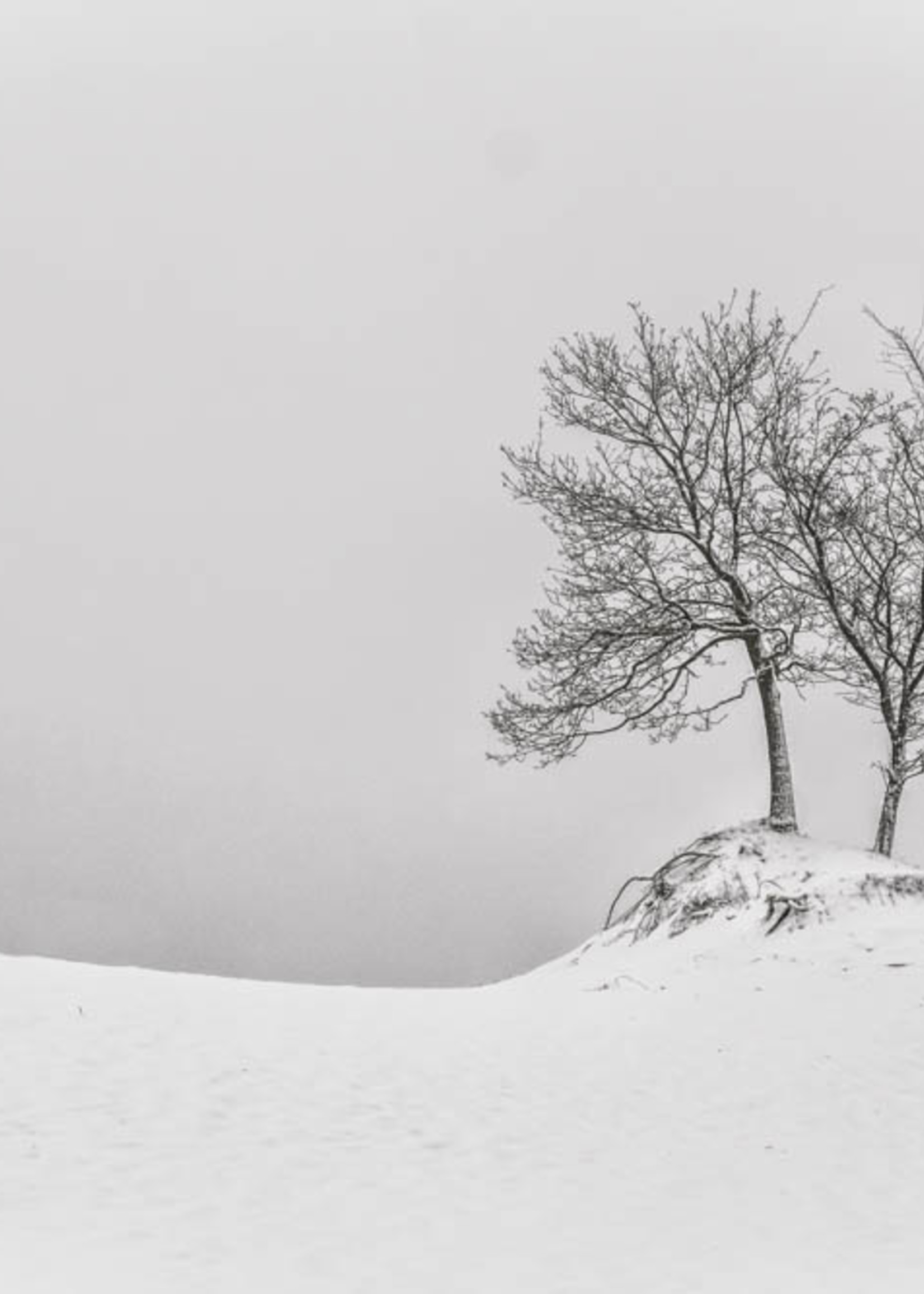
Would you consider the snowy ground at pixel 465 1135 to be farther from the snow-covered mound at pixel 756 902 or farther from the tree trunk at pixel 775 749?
the tree trunk at pixel 775 749

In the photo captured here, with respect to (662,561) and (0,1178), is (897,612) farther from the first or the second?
(0,1178)

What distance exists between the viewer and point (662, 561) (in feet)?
58.3

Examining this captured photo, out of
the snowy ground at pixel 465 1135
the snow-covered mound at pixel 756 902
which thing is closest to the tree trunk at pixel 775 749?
the snow-covered mound at pixel 756 902

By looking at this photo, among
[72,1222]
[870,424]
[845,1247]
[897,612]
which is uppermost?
[870,424]

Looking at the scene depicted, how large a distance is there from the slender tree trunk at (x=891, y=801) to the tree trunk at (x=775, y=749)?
5.33ft

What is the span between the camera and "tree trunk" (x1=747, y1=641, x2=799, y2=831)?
1672 centimetres

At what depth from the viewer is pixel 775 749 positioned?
17.0 m

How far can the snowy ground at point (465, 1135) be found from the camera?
603cm

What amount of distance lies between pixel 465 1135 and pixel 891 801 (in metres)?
11.7

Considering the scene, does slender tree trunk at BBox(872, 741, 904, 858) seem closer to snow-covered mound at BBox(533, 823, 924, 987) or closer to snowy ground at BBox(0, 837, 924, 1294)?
snow-covered mound at BBox(533, 823, 924, 987)

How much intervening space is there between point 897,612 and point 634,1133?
13.1 meters

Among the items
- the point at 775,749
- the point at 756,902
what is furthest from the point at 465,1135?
the point at 775,749

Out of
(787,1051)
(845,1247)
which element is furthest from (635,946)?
(845,1247)

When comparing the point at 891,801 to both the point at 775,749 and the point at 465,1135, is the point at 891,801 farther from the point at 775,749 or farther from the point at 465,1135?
the point at 465,1135
